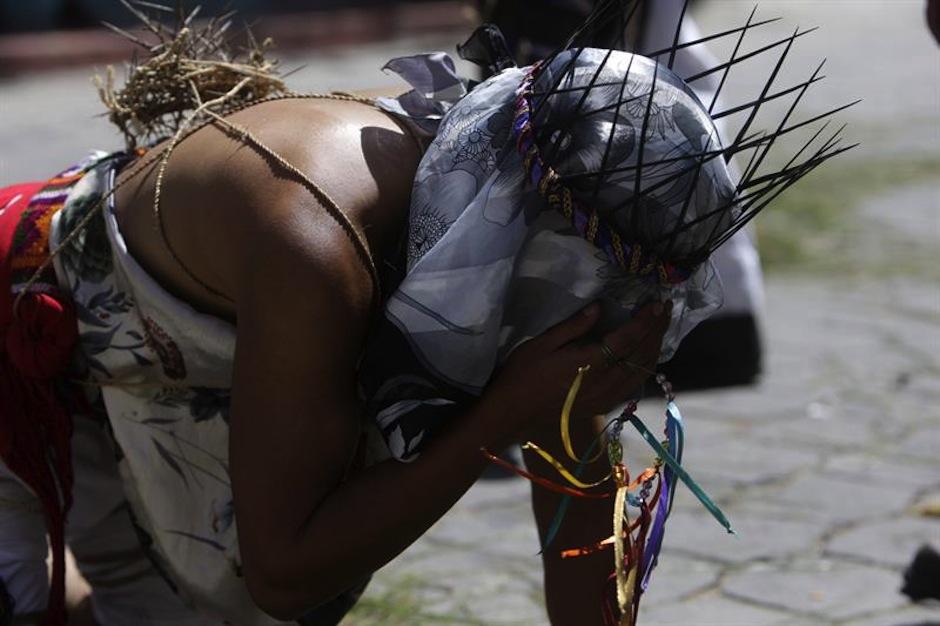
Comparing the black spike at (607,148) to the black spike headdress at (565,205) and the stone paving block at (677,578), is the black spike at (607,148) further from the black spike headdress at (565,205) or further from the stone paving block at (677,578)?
the stone paving block at (677,578)

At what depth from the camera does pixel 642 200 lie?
1.83 meters

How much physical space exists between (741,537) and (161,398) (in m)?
1.65

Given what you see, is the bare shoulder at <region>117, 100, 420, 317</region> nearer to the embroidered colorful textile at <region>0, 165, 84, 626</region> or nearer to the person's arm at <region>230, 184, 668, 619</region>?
the person's arm at <region>230, 184, 668, 619</region>

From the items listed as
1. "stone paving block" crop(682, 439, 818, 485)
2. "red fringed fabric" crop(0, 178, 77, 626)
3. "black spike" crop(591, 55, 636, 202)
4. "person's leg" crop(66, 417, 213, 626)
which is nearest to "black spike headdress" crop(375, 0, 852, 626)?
"black spike" crop(591, 55, 636, 202)

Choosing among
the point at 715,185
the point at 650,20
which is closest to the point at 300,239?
the point at 715,185

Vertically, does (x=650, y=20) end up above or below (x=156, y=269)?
below

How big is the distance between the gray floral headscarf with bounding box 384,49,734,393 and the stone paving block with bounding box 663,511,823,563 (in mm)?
1627

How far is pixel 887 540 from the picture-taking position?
3.51 meters

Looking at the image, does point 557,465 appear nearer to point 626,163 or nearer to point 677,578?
point 626,163

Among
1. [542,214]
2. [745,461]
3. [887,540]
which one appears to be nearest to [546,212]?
[542,214]

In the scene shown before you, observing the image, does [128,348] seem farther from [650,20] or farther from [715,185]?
[650,20]

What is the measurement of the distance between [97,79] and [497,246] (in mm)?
882

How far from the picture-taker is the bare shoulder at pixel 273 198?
1.91 m

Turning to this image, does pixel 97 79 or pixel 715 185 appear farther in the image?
pixel 97 79
